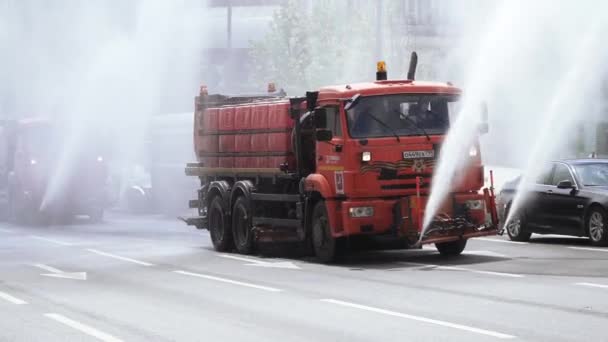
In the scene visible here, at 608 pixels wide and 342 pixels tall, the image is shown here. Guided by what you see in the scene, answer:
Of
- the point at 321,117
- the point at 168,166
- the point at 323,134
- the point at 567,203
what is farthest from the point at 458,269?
the point at 168,166

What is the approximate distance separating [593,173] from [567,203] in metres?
0.76

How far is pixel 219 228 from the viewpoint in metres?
25.2

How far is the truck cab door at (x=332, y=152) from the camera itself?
67.7ft

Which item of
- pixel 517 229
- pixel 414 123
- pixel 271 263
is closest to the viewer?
pixel 414 123

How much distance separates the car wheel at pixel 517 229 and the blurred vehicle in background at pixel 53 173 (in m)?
15.4

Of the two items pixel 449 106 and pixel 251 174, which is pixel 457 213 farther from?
pixel 251 174

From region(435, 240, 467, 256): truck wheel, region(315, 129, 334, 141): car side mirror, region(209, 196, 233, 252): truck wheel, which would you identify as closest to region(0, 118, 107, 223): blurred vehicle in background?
region(209, 196, 233, 252): truck wheel

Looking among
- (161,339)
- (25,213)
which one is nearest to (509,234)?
(161,339)

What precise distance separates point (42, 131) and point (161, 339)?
2811cm

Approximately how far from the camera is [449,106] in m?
21.3

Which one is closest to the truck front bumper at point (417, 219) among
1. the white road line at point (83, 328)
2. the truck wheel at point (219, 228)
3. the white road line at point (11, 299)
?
the truck wheel at point (219, 228)

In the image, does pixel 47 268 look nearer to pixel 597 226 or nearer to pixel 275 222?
pixel 275 222

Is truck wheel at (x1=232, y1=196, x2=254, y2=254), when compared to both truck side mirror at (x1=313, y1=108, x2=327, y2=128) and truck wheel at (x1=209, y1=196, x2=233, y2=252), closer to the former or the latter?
truck wheel at (x1=209, y1=196, x2=233, y2=252)

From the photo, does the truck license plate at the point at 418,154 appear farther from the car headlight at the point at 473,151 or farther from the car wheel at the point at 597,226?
the car wheel at the point at 597,226
